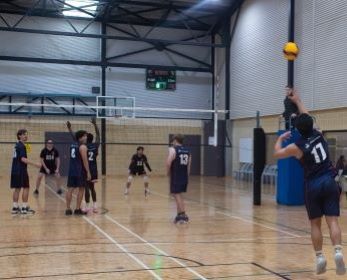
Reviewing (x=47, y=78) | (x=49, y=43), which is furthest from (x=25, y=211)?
(x=49, y=43)

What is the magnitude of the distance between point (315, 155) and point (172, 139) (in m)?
4.74

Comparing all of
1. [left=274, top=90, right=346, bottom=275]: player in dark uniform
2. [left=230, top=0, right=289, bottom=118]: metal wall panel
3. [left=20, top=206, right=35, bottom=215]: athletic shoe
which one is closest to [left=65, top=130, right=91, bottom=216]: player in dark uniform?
[left=20, top=206, right=35, bottom=215]: athletic shoe

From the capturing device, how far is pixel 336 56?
1728 centimetres

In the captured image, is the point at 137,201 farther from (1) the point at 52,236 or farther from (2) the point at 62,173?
(2) the point at 62,173

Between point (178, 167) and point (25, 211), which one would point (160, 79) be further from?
point (178, 167)

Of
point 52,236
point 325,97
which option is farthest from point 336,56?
point 52,236

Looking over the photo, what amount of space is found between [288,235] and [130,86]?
57.3 ft

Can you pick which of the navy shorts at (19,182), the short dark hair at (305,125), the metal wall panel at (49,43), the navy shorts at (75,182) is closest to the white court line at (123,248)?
the navy shorts at (75,182)

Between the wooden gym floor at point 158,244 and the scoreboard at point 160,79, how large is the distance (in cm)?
1335

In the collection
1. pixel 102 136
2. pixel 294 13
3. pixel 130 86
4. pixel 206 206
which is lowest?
pixel 206 206

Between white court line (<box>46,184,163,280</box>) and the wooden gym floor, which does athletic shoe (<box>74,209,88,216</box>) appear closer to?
the wooden gym floor

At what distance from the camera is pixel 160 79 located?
2497 centimetres

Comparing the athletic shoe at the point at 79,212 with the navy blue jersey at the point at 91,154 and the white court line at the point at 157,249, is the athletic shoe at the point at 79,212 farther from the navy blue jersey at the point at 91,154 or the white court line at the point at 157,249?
the navy blue jersey at the point at 91,154

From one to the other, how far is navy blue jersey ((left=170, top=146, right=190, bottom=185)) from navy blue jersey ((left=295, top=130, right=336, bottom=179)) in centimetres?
408
